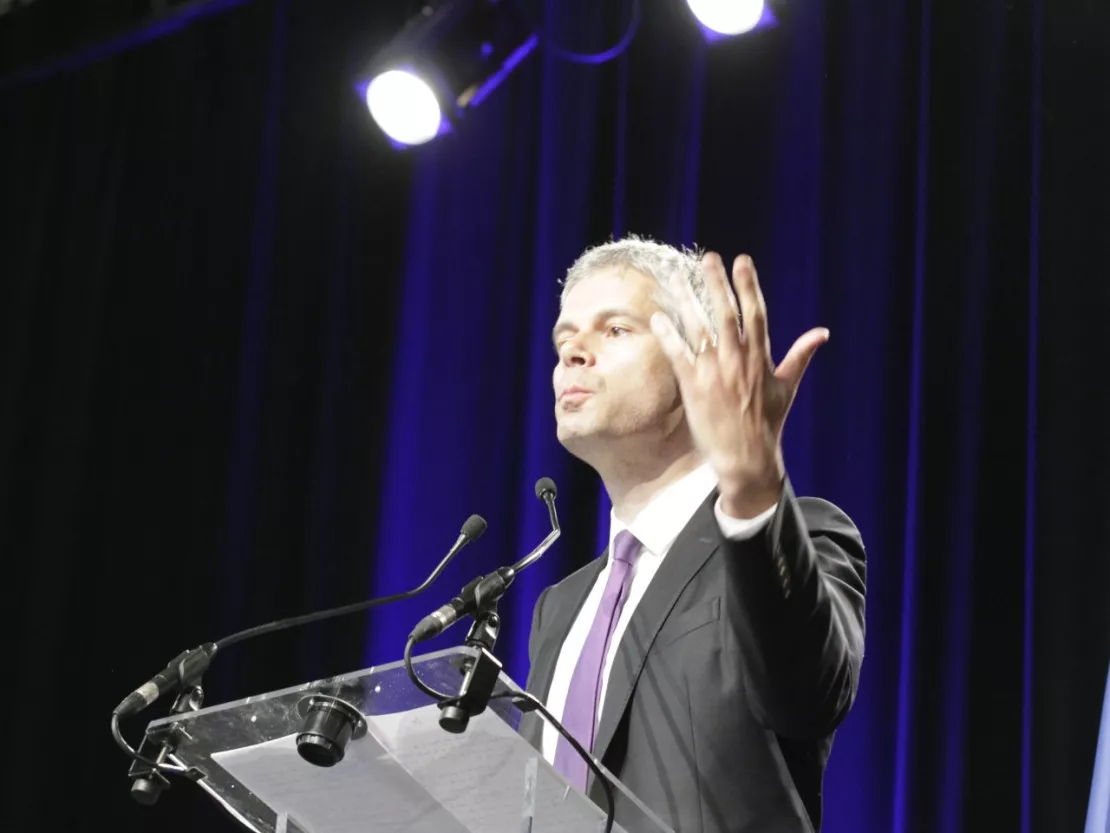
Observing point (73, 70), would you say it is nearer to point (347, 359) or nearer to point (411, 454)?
point (347, 359)

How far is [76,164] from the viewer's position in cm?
453

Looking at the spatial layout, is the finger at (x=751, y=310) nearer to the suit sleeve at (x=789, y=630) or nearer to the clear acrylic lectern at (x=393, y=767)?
the suit sleeve at (x=789, y=630)

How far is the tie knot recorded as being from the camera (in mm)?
2016

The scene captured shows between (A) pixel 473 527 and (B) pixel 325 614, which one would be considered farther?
(A) pixel 473 527

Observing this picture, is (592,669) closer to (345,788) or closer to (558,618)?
(558,618)


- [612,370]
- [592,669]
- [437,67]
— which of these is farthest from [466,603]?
[437,67]

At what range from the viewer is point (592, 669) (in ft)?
5.98

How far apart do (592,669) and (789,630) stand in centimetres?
49

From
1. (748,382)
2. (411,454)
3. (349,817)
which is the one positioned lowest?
(349,817)

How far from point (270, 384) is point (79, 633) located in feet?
3.05

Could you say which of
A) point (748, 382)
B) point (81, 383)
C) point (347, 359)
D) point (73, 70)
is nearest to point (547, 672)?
point (748, 382)

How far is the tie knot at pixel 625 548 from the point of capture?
202 cm

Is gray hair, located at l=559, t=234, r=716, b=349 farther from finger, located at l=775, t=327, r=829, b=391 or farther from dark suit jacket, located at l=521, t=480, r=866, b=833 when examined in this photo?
finger, located at l=775, t=327, r=829, b=391

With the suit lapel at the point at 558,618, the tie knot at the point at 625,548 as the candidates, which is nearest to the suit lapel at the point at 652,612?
the tie knot at the point at 625,548
